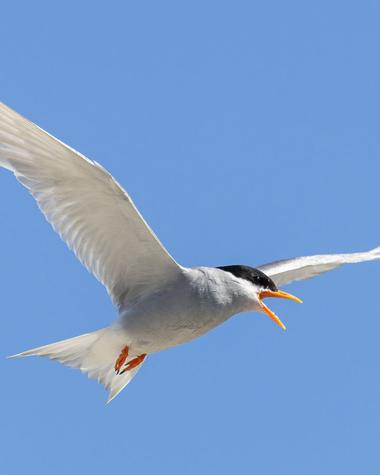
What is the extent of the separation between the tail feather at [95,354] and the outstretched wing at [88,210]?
322 millimetres

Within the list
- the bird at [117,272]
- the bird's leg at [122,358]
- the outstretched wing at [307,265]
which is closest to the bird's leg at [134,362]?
the bird at [117,272]

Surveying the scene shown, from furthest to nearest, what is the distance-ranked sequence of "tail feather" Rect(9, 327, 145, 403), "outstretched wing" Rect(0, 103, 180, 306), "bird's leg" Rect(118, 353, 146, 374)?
"bird's leg" Rect(118, 353, 146, 374) → "tail feather" Rect(9, 327, 145, 403) → "outstretched wing" Rect(0, 103, 180, 306)

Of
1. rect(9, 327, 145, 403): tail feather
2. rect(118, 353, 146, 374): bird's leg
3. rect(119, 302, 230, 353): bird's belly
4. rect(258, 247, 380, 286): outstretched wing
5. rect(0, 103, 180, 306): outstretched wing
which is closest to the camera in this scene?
rect(0, 103, 180, 306): outstretched wing

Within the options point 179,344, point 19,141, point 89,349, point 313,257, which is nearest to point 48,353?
point 89,349

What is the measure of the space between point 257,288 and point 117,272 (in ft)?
3.56

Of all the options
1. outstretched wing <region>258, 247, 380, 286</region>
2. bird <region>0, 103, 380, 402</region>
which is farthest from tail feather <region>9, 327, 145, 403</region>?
outstretched wing <region>258, 247, 380, 286</region>

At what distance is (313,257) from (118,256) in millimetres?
2424

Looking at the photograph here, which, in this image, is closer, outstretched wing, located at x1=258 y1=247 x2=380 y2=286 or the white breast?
the white breast

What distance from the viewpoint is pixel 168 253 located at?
8.62 m

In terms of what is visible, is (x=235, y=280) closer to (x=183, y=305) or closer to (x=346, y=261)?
(x=183, y=305)

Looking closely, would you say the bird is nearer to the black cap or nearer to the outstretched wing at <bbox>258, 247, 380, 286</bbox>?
the black cap

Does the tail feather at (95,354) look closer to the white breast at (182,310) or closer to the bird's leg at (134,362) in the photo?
the bird's leg at (134,362)

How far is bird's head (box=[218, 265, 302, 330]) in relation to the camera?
889 centimetres

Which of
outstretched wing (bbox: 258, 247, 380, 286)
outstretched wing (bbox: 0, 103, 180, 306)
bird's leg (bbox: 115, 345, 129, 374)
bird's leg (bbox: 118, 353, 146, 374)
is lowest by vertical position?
outstretched wing (bbox: 258, 247, 380, 286)
